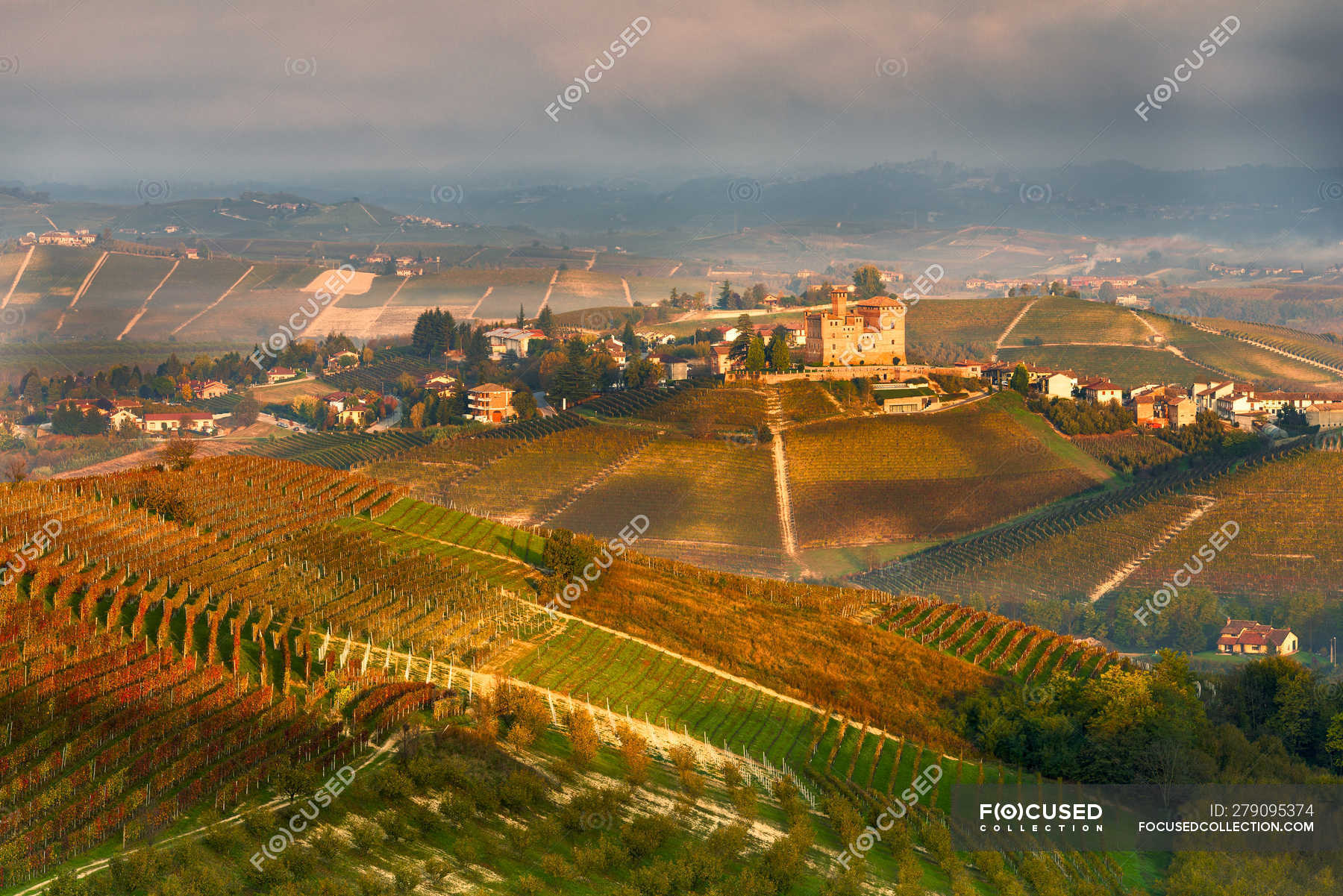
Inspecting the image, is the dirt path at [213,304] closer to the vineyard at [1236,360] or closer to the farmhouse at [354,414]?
the farmhouse at [354,414]

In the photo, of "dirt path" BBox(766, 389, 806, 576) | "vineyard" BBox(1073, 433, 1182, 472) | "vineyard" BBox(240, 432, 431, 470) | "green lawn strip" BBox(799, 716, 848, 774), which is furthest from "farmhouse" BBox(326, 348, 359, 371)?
"green lawn strip" BBox(799, 716, 848, 774)

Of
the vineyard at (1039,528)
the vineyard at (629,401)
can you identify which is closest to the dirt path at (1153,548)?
the vineyard at (1039,528)

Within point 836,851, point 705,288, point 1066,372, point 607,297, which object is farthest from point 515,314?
point 836,851

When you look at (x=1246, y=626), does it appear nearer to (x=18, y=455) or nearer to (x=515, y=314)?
(x=18, y=455)

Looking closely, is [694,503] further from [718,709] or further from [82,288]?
[82,288]

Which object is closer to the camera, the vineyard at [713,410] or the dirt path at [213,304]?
the vineyard at [713,410]

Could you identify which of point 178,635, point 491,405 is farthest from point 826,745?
point 491,405
